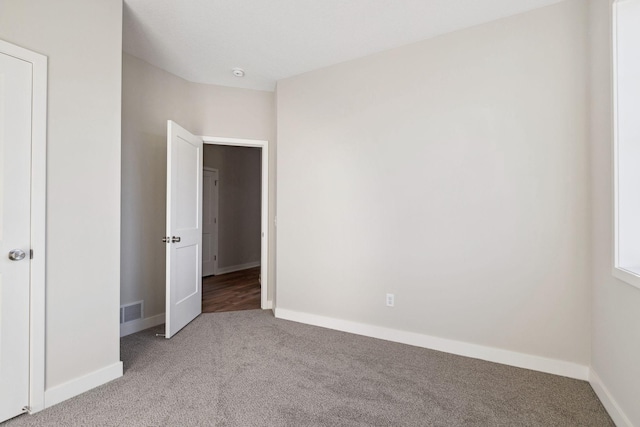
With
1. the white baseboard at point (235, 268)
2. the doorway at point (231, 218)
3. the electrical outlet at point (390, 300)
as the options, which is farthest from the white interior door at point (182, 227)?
the white baseboard at point (235, 268)

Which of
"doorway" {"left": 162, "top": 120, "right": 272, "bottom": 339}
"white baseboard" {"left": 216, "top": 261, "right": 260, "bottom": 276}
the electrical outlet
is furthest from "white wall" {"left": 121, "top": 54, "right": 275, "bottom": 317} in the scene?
"white baseboard" {"left": 216, "top": 261, "right": 260, "bottom": 276}

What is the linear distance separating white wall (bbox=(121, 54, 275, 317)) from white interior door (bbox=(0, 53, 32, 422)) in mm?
1287

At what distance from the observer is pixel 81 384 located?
204 centimetres

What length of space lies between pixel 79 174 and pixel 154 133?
4.84 feet

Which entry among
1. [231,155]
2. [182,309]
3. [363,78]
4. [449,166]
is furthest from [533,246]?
[231,155]

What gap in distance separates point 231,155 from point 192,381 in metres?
5.04

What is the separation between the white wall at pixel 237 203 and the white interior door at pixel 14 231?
4.20 metres

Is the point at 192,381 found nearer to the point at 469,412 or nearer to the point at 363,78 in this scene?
the point at 469,412

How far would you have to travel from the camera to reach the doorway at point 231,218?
19.6 feet

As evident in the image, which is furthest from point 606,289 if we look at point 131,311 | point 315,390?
point 131,311

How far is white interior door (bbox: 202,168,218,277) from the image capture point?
6.04 meters

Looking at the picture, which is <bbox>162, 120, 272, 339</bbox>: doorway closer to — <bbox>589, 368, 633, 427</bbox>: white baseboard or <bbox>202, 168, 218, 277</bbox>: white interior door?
<bbox>202, 168, 218, 277</bbox>: white interior door

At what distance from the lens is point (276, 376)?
224cm

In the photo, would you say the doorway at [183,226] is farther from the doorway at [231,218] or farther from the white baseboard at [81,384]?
the doorway at [231,218]
